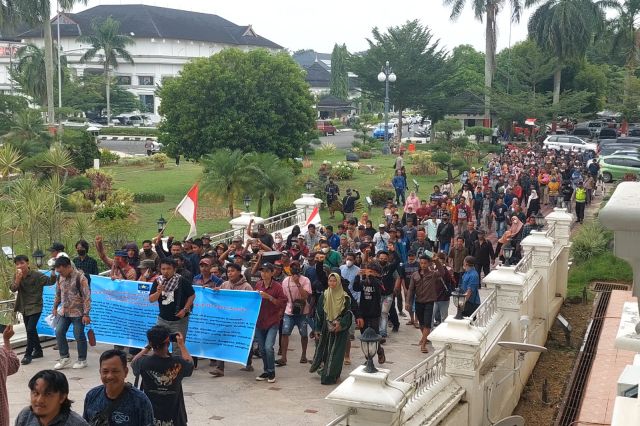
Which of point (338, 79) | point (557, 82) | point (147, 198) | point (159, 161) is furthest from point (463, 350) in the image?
point (338, 79)

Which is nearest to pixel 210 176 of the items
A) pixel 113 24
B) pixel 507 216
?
pixel 507 216

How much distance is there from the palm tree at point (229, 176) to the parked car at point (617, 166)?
54.0 feet

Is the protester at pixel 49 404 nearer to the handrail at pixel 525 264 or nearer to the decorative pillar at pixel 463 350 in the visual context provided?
the decorative pillar at pixel 463 350

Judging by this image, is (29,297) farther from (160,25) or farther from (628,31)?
(160,25)

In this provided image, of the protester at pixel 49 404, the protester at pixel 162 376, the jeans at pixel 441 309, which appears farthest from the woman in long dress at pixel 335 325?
the protester at pixel 49 404

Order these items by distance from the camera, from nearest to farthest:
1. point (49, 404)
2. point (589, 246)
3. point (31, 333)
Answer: point (49, 404), point (31, 333), point (589, 246)

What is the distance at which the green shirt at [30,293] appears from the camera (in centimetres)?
1091

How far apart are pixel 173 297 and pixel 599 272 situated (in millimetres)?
11112

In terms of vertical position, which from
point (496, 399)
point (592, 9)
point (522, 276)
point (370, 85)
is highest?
point (592, 9)

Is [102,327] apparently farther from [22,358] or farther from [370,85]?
[370,85]

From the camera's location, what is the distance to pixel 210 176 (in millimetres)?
24844

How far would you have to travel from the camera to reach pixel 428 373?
27.3 ft

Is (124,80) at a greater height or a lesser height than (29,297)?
greater

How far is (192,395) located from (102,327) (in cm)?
223
